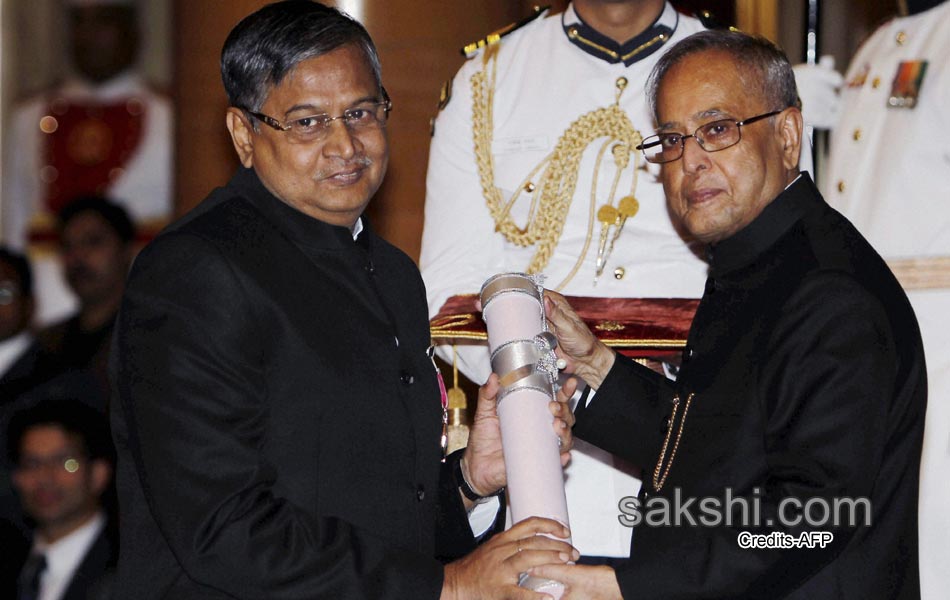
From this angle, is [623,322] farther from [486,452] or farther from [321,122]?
[321,122]

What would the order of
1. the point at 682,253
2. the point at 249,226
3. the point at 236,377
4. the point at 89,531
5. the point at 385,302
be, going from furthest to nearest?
the point at 89,531 → the point at 682,253 → the point at 385,302 → the point at 249,226 → the point at 236,377

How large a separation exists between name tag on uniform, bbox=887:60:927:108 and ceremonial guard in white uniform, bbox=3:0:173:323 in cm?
328

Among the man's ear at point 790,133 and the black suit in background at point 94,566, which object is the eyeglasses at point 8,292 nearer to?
the black suit in background at point 94,566

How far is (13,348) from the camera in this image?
17.1 ft

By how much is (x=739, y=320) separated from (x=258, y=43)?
104cm

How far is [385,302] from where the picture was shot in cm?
281

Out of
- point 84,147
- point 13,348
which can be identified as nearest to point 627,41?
point 13,348

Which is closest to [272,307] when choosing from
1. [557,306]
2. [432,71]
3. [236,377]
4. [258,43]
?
[236,377]

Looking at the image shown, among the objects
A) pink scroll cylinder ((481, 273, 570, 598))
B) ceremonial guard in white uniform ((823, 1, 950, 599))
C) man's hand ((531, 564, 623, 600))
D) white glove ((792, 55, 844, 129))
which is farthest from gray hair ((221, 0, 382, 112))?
white glove ((792, 55, 844, 129))

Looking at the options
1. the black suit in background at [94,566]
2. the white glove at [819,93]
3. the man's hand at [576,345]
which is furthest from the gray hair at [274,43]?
the black suit in background at [94,566]

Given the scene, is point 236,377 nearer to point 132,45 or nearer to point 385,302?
point 385,302

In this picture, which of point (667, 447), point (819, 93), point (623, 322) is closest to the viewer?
point (667, 447)

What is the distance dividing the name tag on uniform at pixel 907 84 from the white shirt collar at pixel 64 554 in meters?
2.87

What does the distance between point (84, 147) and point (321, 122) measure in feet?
13.5
